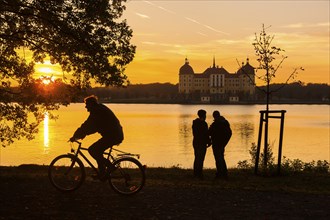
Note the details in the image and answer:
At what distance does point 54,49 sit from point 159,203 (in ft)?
22.2

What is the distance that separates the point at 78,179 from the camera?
31.4 ft

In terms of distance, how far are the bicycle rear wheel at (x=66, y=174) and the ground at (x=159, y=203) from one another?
18 centimetres

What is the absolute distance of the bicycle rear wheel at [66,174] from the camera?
9.49m

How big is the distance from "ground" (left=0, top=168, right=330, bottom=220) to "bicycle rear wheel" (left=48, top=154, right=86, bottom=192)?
18 centimetres

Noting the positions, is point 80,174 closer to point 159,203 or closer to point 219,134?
point 159,203

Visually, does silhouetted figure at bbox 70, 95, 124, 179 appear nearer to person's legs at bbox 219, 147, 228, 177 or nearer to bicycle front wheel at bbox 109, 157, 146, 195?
bicycle front wheel at bbox 109, 157, 146, 195

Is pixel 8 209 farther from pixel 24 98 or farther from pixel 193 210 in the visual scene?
pixel 24 98

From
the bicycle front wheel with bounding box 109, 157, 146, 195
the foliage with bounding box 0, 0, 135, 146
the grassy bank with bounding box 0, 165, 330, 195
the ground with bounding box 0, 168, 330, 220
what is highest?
the foliage with bounding box 0, 0, 135, 146

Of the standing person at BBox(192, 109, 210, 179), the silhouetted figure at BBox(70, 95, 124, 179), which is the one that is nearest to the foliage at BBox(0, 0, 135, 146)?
the standing person at BBox(192, 109, 210, 179)

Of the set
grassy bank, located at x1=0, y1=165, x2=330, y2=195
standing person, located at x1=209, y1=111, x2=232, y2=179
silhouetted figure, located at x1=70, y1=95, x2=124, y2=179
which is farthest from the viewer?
standing person, located at x1=209, y1=111, x2=232, y2=179

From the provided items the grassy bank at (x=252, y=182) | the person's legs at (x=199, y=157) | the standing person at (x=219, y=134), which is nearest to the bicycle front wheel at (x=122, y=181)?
the grassy bank at (x=252, y=182)

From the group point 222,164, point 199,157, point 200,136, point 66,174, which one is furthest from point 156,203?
point 222,164

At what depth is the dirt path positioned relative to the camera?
7.90 m

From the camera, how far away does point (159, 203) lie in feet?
29.0
